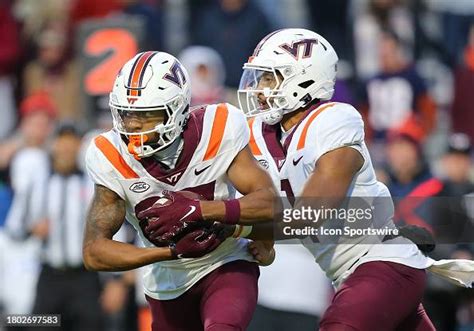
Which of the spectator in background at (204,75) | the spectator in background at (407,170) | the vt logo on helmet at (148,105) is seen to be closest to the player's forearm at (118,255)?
the vt logo on helmet at (148,105)

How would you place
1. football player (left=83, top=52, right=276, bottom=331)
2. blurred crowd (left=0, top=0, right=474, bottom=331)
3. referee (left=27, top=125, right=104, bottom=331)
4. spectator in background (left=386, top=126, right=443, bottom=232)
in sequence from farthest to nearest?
referee (left=27, top=125, right=104, bottom=331)
blurred crowd (left=0, top=0, right=474, bottom=331)
spectator in background (left=386, top=126, right=443, bottom=232)
football player (left=83, top=52, right=276, bottom=331)

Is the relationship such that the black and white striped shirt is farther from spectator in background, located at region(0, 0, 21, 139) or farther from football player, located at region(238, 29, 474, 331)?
football player, located at region(238, 29, 474, 331)

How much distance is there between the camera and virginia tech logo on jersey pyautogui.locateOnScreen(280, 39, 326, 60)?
631 centimetres

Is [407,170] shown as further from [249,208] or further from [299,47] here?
[249,208]

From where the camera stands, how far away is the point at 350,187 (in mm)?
6051

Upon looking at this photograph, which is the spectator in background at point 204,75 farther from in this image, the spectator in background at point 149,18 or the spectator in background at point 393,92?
the spectator in background at point 393,92

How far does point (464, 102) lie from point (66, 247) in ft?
11.8

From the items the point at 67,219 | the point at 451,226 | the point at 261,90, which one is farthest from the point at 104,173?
the point at 67,219

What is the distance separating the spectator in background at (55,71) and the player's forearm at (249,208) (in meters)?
5.55

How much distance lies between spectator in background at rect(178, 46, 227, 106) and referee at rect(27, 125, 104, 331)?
4.57 feet

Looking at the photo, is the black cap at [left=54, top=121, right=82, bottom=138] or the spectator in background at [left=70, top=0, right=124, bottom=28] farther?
the spectator in background at [left=70, top=0, right=124, bottom=28]

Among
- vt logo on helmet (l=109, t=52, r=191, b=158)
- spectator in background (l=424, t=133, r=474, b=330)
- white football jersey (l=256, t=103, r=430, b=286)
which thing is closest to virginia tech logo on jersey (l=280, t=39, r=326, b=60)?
white football jersey (l=256, t=103, r=430, b=286)

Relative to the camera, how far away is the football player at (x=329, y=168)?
585 centimetres

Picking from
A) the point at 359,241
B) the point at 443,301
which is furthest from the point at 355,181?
the point at 443,301
